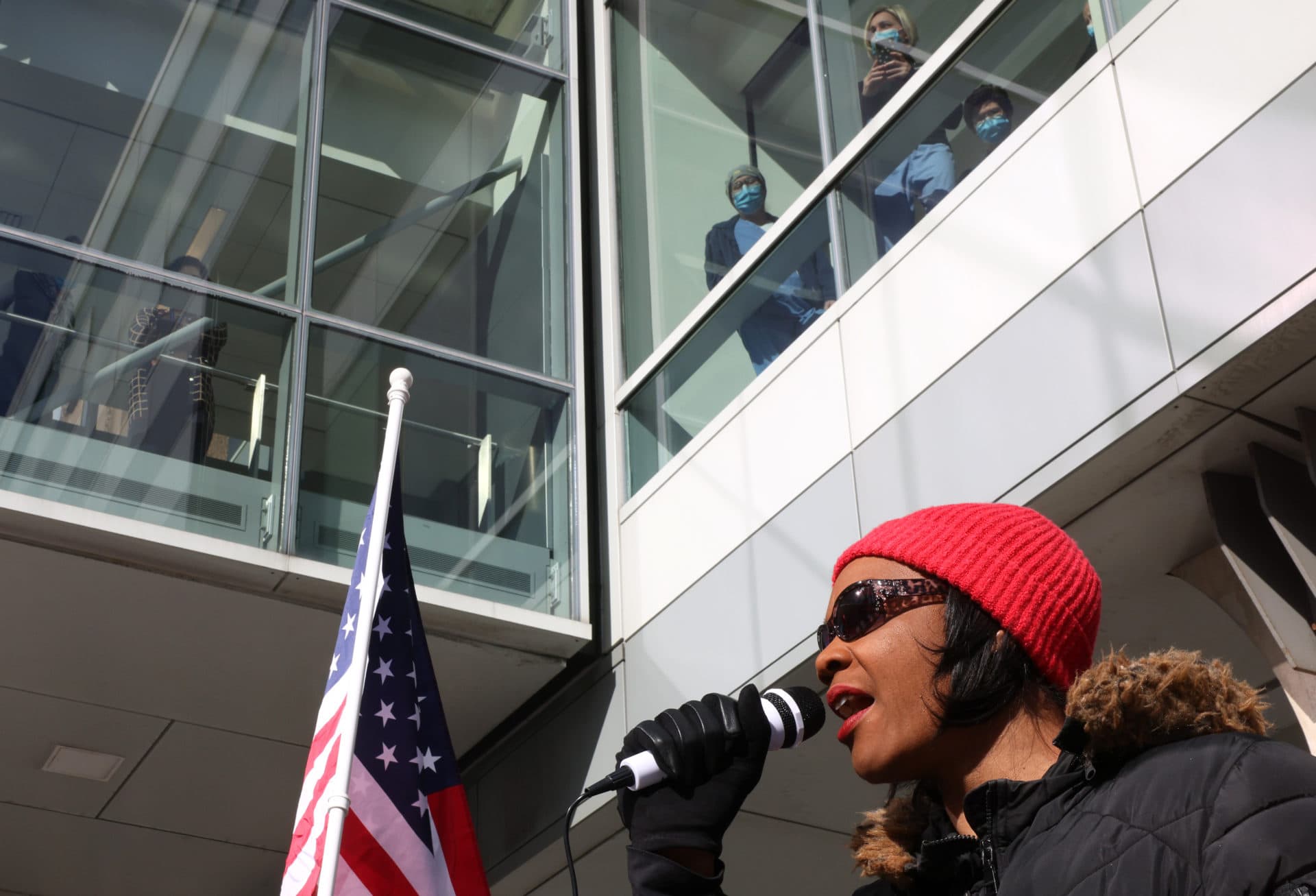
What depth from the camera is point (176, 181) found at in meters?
7.85

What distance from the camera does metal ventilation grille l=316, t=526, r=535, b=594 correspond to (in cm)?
711

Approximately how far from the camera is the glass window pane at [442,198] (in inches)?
320

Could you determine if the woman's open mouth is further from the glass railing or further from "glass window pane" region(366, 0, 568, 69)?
"glass window pane" region(366, 0, 568, 69)

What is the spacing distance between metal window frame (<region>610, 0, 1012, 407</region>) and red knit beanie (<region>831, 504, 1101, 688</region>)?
12.5ft

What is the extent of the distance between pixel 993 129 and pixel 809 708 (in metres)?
3.53

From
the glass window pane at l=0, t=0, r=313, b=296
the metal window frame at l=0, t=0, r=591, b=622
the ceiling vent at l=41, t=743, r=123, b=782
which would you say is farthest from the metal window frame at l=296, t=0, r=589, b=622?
the ceiling vent at l=41, t=743, r=123, b=782

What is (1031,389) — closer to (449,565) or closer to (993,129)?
(993,129)

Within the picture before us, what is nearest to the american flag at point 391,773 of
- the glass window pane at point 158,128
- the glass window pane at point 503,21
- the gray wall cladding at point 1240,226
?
the glass window pane at point 158,128

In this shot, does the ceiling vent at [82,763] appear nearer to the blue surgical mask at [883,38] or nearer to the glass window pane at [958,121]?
the glass window pane at [958,121]

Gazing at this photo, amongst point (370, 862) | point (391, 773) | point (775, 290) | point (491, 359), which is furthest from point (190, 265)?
point (370, 862)

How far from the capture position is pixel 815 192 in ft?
22.4

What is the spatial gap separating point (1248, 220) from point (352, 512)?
4296mm

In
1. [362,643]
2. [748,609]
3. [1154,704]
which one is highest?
[748,609]

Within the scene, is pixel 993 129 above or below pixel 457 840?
above
